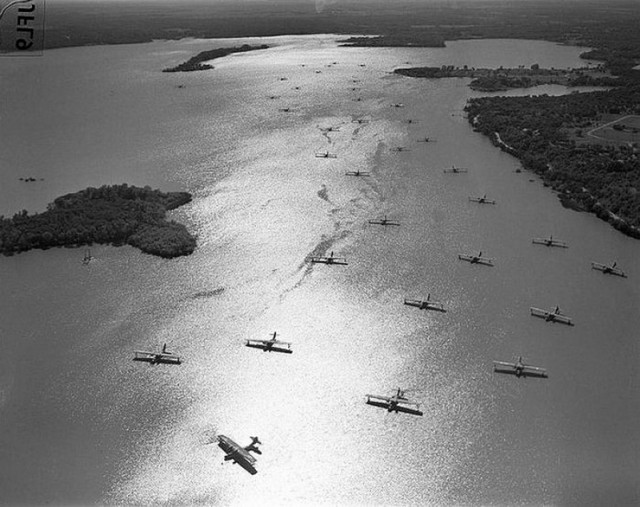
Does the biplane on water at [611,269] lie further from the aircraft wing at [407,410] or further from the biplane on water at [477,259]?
the aircraft wing at [407,410]

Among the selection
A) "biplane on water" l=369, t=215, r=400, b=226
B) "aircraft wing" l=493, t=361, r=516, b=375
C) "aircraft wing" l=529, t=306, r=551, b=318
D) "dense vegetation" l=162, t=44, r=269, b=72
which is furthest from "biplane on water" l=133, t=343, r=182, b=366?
"dense vegetation" l=162, t=44, r=269, b=72

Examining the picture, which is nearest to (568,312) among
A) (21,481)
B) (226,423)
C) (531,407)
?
(531,407)

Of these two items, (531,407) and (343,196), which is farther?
(343,196)

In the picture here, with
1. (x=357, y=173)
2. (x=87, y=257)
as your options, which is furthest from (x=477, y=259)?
(x=87, y=257)

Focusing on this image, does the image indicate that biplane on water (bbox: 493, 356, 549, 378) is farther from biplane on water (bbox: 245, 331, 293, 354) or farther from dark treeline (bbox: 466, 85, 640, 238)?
dark treeline (bbox: 466, 85, 640, 238)

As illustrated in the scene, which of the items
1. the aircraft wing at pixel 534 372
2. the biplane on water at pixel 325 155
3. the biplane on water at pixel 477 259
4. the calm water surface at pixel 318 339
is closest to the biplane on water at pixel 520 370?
the aircraft wing at pixel 534 372

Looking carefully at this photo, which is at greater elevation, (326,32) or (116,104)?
(326,32)

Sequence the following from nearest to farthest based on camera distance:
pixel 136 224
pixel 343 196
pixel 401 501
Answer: pixel 401 501, pixel 136 224, pixel 343 196

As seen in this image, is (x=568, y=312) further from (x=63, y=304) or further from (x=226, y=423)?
(x=63, y=304)

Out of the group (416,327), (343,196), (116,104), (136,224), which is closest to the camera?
(416,327)
